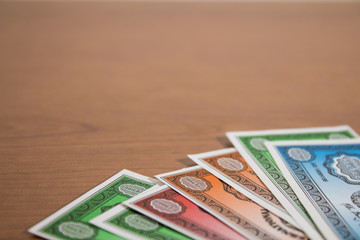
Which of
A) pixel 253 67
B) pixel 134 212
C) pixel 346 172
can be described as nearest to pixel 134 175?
pixel 134 212

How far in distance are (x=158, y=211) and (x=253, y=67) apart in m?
0.70

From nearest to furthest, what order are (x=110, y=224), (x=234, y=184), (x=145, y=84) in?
(x=110, y=224)
(x=234, y=184)
(x=145, y=84)

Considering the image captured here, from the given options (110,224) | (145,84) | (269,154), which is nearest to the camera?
(110,224)

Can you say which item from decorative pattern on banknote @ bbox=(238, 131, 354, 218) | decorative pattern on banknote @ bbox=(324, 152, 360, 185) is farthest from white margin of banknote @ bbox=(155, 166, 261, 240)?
decorative pattern on banknote @ bbox=(324, 152, 360, 185)

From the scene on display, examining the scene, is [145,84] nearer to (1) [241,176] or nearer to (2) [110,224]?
(1) [241,176]

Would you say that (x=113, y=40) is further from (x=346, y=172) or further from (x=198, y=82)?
(x=346, y=172)

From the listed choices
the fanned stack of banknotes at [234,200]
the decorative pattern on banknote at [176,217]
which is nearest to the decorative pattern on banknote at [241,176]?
the fanned stack of banknotes at [234,200]

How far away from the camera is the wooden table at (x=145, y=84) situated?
0.75m

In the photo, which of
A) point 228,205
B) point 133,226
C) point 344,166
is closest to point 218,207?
point 228,205

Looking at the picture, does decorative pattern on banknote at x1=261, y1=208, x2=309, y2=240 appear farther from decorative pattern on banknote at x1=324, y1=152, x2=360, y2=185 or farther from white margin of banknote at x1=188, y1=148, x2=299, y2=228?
decorative pattern on banknote at x1=324, y1=152, x2=360, y2=185

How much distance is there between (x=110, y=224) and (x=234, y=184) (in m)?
0.21

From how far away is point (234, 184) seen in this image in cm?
68

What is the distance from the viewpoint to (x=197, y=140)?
0.84 m

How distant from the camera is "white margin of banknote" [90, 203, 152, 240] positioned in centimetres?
56
